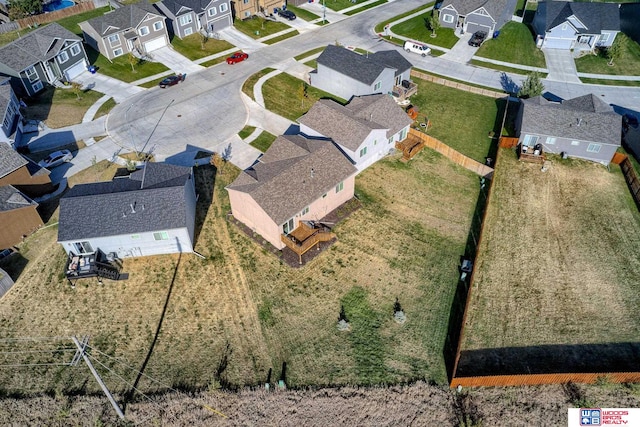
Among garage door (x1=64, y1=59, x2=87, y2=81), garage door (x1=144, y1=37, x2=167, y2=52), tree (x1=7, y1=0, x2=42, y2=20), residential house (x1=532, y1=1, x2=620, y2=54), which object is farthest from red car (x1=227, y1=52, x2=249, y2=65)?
residential house (x1=532, y1=1, x2=620, y2=54)

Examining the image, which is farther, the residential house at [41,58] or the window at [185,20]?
the window at [185,20]

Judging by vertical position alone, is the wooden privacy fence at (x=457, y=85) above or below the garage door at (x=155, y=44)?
below

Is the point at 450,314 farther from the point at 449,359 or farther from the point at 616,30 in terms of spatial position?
the point at 616,30

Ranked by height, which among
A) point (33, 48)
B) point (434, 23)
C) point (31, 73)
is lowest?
point (434, 23)

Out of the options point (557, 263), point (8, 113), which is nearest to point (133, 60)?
point (8, 113)

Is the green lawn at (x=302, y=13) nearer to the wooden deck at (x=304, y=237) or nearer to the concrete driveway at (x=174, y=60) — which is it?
the concrete driveway at (x=174, y=60)

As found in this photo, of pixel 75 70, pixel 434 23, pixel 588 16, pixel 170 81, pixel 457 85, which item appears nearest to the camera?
pixel 170 81

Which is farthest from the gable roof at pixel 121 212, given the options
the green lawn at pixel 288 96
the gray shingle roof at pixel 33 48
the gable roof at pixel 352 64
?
the gray shingle roof at pixel 33 48

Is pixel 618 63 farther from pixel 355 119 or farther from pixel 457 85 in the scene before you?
pixel 355 119
